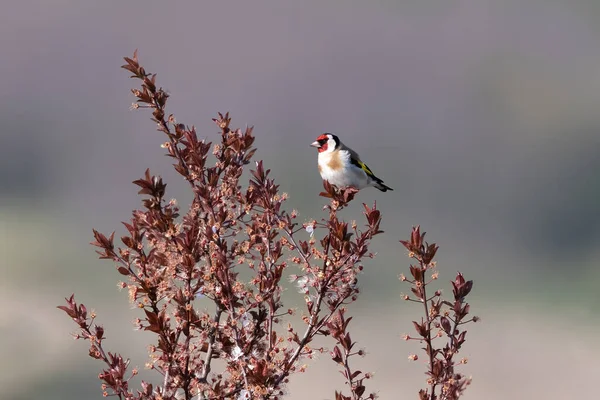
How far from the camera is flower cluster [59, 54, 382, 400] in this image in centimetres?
396

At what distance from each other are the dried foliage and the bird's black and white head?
7.64 feet

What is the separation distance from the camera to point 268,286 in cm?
415

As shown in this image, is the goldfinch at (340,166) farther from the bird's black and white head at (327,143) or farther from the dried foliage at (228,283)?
the dried foliage at (228,283)

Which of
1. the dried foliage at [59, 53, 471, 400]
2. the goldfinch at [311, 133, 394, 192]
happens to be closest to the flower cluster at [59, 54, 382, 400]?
the dried foliage at [59, 53, 471, 400]

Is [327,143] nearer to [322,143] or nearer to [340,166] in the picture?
[322,143]

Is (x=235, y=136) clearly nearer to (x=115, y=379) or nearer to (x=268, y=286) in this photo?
(x=268, y=286)

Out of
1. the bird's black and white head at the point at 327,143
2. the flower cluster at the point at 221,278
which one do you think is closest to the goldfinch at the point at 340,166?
the bird's black and white head at the point at 327,143

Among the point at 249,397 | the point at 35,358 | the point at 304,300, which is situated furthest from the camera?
the point at 35,358

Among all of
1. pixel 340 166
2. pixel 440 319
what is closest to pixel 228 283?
pixel 440 319

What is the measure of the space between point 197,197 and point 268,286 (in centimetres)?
64

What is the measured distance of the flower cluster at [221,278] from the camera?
3.96 m

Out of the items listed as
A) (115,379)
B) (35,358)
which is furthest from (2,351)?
(115,379)

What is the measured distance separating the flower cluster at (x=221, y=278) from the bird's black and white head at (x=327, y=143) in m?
2.33

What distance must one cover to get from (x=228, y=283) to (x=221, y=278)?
0.15ft
